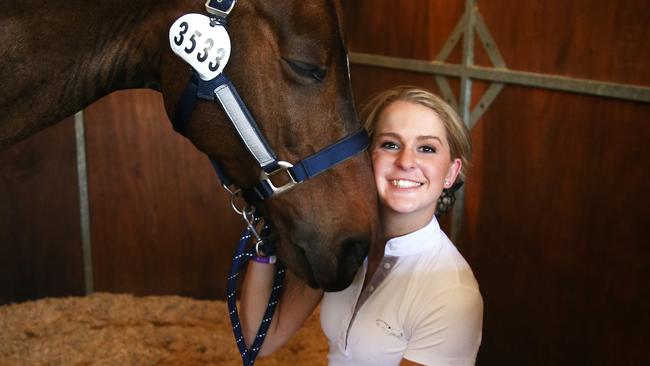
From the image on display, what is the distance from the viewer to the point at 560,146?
2.35 metres

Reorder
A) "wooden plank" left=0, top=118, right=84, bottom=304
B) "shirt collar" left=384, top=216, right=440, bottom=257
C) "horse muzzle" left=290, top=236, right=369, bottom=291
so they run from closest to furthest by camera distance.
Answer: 1. "horse muzzle" left=290, top=236, right=369, bottom=291
2. "shirt collar" left=384, top=216, right=440, bottom=257
3. "wooden plank" left=0, top=118, right=84, bottom=304

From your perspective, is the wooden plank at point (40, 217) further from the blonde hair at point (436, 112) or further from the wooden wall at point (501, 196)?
the blonde hair at point (436, 112)

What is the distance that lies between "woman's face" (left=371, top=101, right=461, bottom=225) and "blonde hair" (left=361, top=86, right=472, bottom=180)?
0.05 feet

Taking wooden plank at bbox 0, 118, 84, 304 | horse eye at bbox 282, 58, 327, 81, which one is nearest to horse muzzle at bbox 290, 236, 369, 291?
horse eye at bbox 282, 58, 327, 81

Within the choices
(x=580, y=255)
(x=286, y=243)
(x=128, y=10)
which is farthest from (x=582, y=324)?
(x=128, y=10)

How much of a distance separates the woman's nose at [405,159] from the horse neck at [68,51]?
0.53 m

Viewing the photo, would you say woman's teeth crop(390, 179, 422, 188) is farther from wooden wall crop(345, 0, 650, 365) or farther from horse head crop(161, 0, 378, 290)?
wooden wall crop(345, 0, 650, 365)

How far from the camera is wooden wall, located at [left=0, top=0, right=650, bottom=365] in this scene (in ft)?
7.11

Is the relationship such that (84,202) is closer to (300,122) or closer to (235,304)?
(235,304)

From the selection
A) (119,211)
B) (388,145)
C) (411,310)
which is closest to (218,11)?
(388,145)

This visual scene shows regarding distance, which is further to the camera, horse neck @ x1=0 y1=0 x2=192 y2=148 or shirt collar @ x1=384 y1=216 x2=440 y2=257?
shirt collar @ x1=384 y1=216 x2=440 y2=257

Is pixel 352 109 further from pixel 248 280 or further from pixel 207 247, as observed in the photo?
pixel 207 247

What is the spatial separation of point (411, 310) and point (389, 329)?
68 mm

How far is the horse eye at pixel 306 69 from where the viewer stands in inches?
56.3
